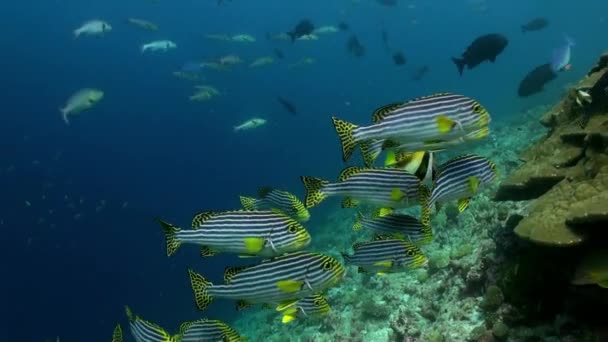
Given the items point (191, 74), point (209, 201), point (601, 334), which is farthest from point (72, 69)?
point (601, 334)

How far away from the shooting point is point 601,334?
14.0 ft

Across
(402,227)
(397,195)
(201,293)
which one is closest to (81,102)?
(201,293)

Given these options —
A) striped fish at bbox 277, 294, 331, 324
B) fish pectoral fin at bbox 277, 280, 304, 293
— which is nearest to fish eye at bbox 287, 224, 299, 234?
fish pectoral fin at bbox 277, 280, 304, 293

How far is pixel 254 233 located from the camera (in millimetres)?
4164

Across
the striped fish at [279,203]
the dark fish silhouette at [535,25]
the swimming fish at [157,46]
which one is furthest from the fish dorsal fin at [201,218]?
the dark fish silhouette at [535,25]

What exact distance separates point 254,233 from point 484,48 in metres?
9.87

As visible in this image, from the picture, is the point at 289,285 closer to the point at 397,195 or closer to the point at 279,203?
the point at 397,195

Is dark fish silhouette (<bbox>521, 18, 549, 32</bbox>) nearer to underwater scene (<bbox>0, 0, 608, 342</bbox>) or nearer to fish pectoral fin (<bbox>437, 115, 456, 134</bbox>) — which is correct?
underwater scene (<bbox>0, 0, 608, 342</bbox>)

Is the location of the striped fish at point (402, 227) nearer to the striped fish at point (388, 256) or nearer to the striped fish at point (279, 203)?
the striped fish at point (388, 256)

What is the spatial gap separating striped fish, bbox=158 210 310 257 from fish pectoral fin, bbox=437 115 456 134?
146 centimetres

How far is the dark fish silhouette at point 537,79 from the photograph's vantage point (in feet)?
43.6

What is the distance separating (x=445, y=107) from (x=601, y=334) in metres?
2.49

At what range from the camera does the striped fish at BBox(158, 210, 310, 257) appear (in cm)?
418

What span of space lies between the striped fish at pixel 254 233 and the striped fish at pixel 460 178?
1439 millimetres
